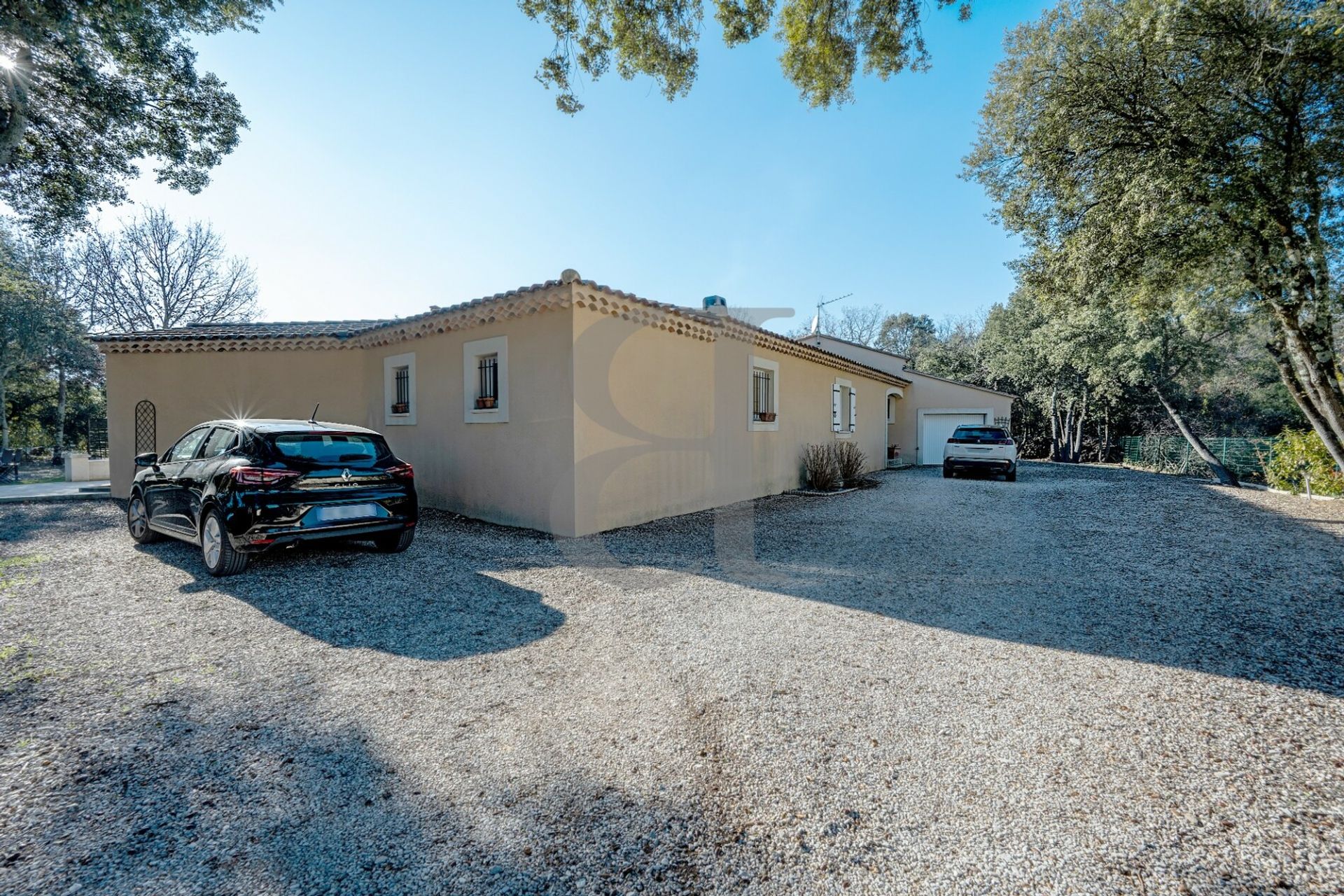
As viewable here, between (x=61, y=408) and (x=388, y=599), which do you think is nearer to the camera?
(x=388, y=599)

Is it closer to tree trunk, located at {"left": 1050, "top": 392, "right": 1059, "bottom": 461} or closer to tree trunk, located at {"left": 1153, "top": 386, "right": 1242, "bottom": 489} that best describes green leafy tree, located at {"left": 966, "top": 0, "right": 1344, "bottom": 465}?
tree trunk, located at {"left": 1153, "top": 386, "right": 1242, "bottom": 489}

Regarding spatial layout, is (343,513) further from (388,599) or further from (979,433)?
(979,433)

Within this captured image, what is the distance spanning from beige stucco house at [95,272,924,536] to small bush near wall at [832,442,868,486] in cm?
98

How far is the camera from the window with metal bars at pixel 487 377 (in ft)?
26.3

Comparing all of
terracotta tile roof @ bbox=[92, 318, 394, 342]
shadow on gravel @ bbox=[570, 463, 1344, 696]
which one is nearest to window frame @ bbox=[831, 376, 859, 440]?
shadow on gravel @ bbox=[570, 463, 1344, 696]

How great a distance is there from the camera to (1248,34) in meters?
6.39

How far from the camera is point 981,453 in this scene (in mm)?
14297

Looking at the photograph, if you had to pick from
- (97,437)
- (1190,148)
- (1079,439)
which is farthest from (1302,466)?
(97,437)

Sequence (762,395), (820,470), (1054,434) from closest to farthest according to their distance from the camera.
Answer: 1. (762,395)
2. (820,470)
3. (1054,434)

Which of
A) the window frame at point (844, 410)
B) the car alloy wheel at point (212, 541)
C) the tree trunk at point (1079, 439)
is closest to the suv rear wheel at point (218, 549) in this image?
the car alloy wheel at point (212, 541)

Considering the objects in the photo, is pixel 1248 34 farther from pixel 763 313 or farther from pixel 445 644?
pixel 445 644

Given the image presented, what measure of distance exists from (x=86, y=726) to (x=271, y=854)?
1619 mm

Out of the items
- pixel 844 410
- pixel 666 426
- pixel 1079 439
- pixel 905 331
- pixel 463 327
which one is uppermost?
pixel 905 331

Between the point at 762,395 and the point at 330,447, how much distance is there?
25.5 ft
